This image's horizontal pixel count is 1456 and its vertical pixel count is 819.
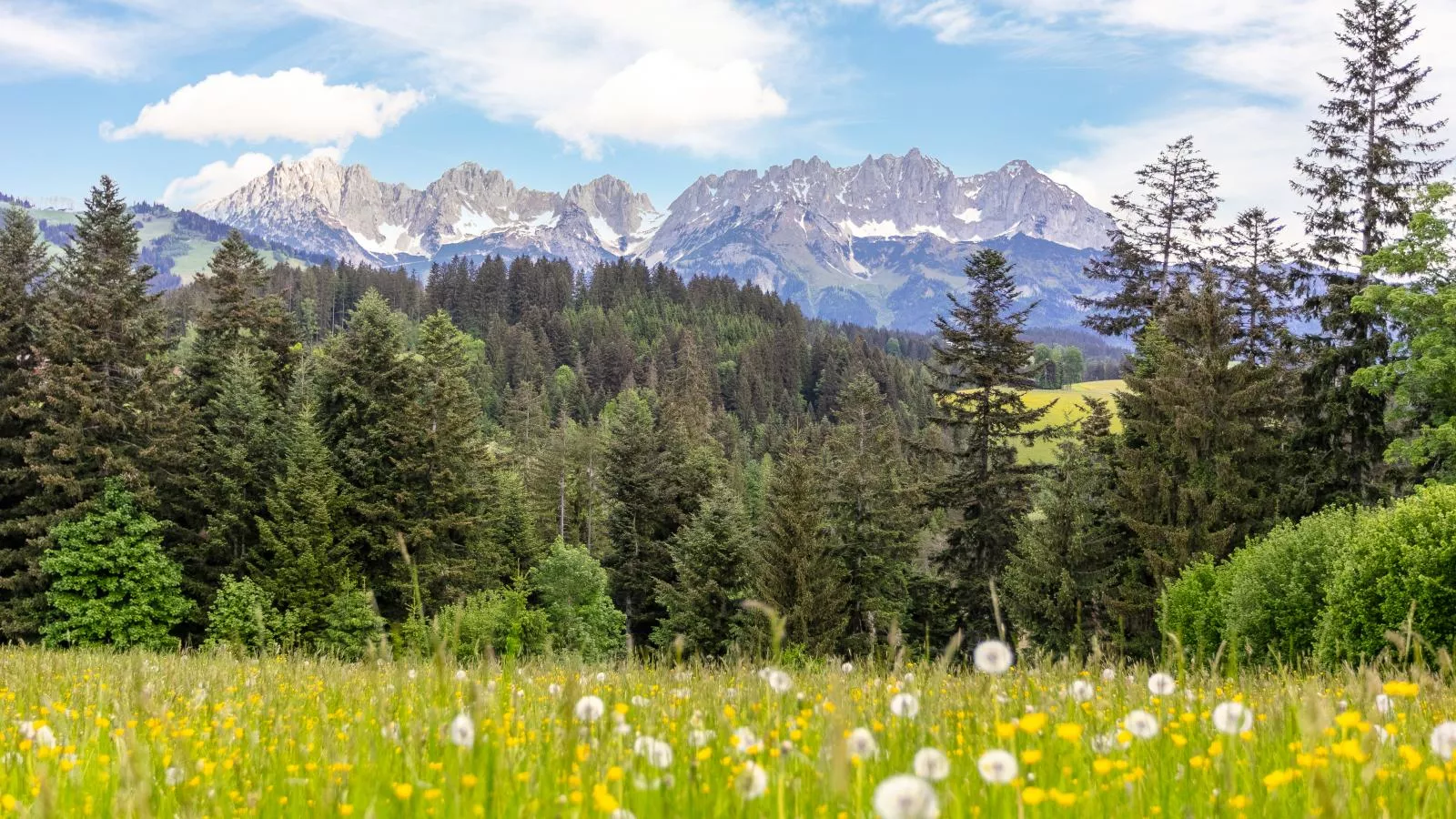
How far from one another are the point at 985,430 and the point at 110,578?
115ft

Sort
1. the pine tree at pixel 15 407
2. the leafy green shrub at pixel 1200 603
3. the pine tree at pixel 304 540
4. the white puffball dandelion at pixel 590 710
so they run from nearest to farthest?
1. the white puffball dandelion at pixel 590 710
2. the leafy green shrub at pixel 1200 603
3. the pine tree at pixel 15 407
4. the pine tree at pixel 304 540

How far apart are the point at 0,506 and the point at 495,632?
20.4m

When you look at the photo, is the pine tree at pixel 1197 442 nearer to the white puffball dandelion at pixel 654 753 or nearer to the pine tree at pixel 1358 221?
the pine tree at pixel 1358 221

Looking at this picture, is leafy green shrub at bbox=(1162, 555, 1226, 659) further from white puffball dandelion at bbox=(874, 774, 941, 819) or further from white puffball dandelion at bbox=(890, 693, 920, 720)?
white puffball dandelion at bbox=(874, 774, 941, 819)

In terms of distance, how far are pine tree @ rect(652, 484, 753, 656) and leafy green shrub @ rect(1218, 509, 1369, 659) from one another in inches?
868

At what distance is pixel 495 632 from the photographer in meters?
40.2

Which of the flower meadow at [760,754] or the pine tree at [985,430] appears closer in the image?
the flower meadow at [760,754]

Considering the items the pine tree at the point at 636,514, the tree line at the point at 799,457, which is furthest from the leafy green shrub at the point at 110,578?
the pine tree at the point at 636,514

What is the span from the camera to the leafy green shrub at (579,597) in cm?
4278

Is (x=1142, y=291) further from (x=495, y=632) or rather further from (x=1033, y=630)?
(x=495, y=632)

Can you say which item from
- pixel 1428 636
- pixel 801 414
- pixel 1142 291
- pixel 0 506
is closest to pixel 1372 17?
pixel 1142 291

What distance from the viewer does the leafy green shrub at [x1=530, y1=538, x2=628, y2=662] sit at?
140 ft

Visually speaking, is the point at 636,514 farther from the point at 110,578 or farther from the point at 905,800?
the point at 905,800

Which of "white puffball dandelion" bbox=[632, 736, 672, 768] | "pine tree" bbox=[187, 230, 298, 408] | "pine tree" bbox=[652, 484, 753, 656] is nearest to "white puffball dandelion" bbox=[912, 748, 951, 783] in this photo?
"white puffball dandelion" bbox=[632, 736, 672, 768]
